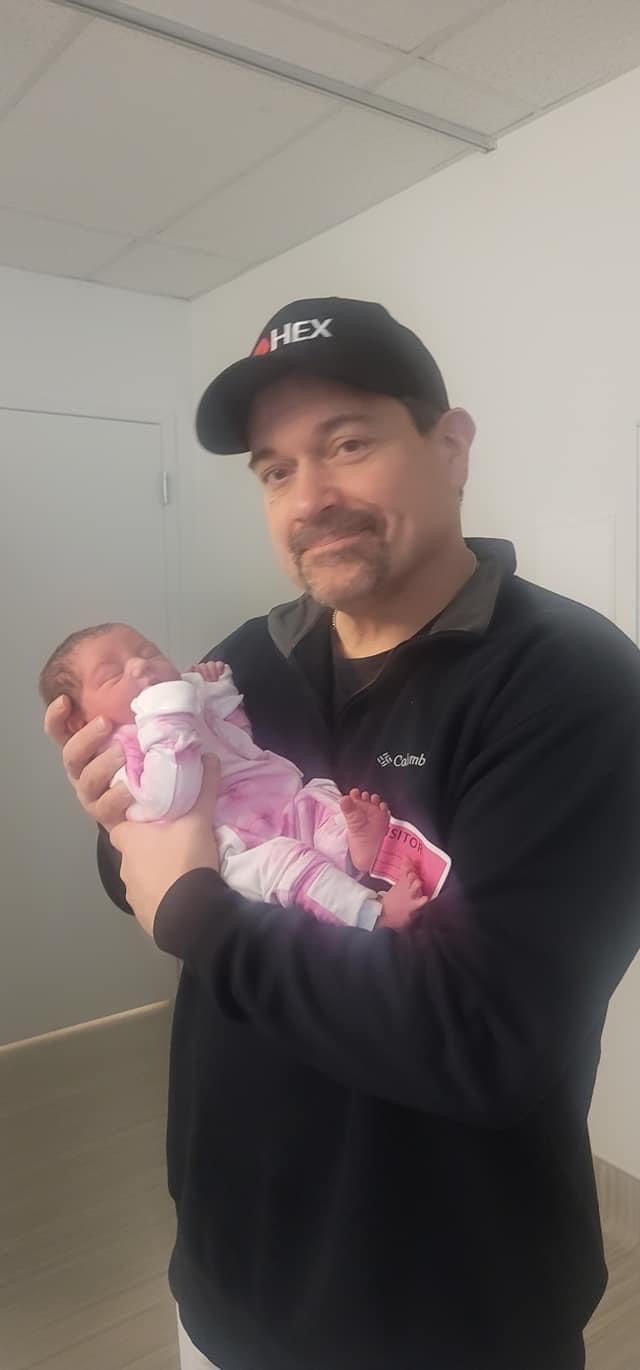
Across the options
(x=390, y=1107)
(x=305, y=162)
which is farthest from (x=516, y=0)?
(x=390, y=1107)

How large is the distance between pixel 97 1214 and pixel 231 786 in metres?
1.70

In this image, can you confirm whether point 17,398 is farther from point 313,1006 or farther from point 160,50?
point 313,1006

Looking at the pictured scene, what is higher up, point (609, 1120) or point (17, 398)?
point (17, 398)

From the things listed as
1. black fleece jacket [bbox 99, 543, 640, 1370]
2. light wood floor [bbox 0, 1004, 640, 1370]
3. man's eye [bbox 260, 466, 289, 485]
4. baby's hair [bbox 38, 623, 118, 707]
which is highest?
man's eye [bbox 260, 466, 289, 485]

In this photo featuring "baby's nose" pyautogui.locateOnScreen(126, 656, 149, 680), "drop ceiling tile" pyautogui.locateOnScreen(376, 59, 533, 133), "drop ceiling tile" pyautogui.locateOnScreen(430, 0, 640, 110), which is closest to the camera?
"baby's nose" pyautogui.locateOnScreen(126, 656, 149, 680)

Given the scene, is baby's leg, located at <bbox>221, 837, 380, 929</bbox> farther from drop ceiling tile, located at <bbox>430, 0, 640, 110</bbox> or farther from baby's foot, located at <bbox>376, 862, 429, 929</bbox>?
drop ceiling tile, located at <bbox>430, 0, 640, 110</bbox>

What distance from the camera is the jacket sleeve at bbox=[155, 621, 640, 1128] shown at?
695 millimetres

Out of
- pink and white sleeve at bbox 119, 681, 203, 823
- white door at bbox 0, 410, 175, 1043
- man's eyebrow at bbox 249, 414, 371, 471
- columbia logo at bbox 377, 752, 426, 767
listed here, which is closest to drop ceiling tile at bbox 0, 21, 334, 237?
white door at bbox 0, 410, 175, 1043

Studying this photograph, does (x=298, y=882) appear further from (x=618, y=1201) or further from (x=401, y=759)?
(x=618, y=1201)

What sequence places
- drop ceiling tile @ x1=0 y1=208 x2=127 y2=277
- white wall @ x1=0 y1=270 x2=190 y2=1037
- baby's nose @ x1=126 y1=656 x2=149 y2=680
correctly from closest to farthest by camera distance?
baby's nose @ x1=126 y1=656 x2=149 y2=680, drop ceiling tile @ x1=0 y1=208 x2=127 y2=277, white wall @ x1=0 y1=270 x2=190 y2=1037

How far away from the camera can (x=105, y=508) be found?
2.45m

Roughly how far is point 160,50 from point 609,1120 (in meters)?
2.11

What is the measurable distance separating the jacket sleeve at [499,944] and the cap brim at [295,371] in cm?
30

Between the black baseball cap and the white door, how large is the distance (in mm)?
1264
